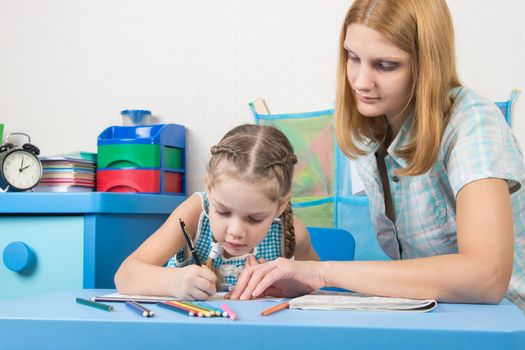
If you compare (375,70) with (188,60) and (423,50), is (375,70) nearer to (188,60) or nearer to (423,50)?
(423,50)

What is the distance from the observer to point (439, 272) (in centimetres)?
99

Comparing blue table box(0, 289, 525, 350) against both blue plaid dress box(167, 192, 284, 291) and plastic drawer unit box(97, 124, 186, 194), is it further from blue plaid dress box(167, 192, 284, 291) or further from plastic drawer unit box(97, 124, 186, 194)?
plastic drawer unit box(97, 124, 186, 194)

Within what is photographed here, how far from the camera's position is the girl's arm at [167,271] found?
1001mm

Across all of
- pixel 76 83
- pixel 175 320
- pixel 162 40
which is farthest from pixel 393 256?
pixel 76 83

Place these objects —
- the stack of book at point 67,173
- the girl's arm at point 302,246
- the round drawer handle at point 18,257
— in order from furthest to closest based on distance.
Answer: the stack of book at point 67,173
the round drawer handle at point 18,257
the girl's arm at point 302,246

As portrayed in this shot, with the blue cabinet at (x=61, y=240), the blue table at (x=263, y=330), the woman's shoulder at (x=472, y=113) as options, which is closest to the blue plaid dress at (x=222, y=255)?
the blue cabinet at (x=61, y=240)

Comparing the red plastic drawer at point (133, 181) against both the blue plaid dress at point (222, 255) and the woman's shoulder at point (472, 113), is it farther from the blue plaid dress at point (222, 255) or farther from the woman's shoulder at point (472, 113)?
the woman's shoulder at point (472, 113)

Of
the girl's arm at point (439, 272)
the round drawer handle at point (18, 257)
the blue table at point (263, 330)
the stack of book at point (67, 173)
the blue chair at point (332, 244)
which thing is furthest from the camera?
the stack of book at point (67, 173)

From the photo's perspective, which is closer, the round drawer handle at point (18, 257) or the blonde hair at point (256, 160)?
the blonde hair at point (256, 160)

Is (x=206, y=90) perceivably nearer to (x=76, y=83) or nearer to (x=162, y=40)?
(x=162, y=40)

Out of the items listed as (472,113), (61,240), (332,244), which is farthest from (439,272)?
(61,240)

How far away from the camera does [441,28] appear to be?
120cm

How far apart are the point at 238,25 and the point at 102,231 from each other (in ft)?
2.92

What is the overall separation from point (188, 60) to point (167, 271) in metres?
1.36
